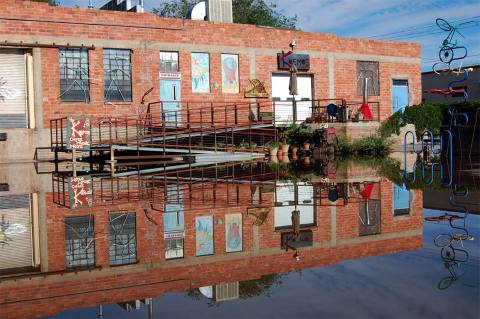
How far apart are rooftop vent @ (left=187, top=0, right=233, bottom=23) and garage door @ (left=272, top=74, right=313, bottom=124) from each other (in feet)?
12.1

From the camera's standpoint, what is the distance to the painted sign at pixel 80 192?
30.1 ft

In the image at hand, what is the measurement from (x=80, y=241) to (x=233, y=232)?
1.71 meters

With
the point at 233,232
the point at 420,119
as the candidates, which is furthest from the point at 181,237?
the point at 420,119

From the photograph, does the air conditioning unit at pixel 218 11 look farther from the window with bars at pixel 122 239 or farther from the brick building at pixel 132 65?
the window with bars at pixel 122 239

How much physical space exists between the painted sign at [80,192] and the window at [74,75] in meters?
8.75

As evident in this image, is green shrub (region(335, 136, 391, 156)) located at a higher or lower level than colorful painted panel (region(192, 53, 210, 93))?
lower

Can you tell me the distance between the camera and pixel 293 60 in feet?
88.0

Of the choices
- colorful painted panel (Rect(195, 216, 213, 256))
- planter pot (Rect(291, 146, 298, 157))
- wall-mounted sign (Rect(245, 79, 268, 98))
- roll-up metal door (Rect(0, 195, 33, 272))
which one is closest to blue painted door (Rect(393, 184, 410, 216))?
colorful painted panel (Rect(195, 216, 213, 256))

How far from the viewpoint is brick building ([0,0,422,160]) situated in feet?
70.2

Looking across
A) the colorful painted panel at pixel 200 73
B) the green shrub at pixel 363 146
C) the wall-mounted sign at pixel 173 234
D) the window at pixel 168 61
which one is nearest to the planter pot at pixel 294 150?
the green shrub at pixel 363 146

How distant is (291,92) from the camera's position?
82.6 feet

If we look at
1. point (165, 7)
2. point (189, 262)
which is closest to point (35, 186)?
point (189, 262)

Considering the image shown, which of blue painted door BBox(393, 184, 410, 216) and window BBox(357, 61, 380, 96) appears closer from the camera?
blue painted door BBox(393, 184, 410, 216)

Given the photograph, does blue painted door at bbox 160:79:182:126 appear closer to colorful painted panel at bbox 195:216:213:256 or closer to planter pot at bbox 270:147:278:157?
planter pot at bbox 270:147:278:157
